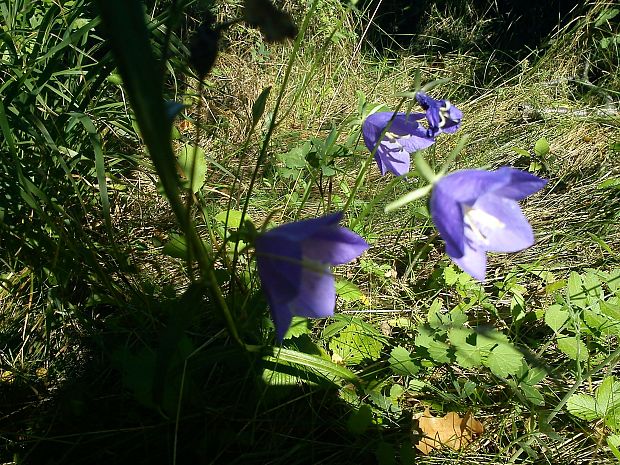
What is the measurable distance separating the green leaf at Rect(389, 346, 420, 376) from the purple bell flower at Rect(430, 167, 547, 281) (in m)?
0.57

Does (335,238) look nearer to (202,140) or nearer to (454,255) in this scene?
(454,255)

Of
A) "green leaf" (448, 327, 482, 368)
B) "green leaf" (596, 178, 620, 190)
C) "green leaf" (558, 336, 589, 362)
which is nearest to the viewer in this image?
"green leaf" (448, 327, 482, 368)

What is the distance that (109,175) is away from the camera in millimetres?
2033

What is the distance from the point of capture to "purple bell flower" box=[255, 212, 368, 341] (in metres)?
0.81

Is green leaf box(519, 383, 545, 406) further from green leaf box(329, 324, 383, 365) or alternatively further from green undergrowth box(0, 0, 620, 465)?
green leaf box(329, 324, 383, 365)

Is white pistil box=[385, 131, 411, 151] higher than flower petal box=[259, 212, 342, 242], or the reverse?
flower petal box=[259, 212, 342, 242]

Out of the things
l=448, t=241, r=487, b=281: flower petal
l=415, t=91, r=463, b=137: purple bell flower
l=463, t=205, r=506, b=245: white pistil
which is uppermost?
l=415, t=91, r=463, b=137: purple bell flower

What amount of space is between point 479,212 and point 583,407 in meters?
0.79

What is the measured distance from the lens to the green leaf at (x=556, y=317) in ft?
4.94

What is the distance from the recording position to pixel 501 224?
3.16 ft

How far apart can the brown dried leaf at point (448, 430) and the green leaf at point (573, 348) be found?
34cm

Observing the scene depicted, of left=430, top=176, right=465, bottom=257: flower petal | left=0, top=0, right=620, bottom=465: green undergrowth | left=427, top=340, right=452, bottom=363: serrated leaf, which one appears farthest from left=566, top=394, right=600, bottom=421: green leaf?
left=430, top=176, right=465, bottom=257: flower petal

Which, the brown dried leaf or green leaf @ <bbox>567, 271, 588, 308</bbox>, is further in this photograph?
green leaf @ <bbox>567, 271, 588, 308</bbox>

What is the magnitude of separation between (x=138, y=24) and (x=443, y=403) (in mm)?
1315
